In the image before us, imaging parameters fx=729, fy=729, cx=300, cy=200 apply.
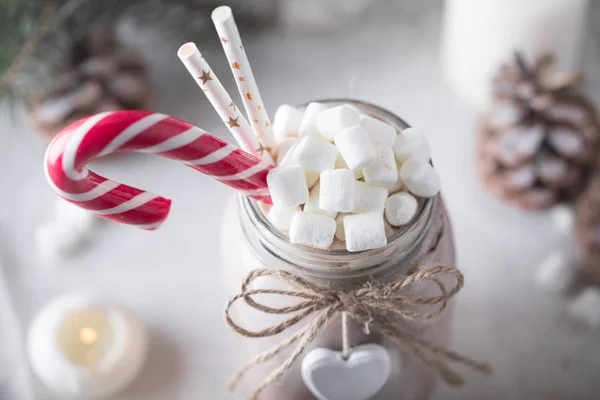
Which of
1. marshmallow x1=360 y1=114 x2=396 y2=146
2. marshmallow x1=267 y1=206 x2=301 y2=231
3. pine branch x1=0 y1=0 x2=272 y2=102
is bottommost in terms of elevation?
marshmallow x1=267 y1=206 x2=301 y2=231

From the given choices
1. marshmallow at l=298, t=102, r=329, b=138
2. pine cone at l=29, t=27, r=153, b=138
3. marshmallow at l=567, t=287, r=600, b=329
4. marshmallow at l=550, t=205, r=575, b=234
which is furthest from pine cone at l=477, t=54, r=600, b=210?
pine cone at l=29, t=27, r=153, b=138

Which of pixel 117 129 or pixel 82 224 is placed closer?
pixel 117 129

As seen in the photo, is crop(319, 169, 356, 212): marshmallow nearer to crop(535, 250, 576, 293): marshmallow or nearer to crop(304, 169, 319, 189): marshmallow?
crop(304, 169, 319, 189): marshmallow

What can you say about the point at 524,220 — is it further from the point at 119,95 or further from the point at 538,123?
the point at 119,95

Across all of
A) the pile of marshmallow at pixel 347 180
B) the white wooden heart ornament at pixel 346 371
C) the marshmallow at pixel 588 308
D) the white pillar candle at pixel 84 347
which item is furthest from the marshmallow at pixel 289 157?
the marshmallow at pixel 588 308

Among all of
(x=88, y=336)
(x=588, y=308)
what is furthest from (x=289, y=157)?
(x=588, y=308)

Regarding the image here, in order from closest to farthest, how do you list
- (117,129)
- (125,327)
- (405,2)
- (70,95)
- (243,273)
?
(117,129), (243,273), (125,327), (70,95), (405,2)

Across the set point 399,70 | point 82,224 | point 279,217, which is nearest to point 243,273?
point 279,217
